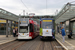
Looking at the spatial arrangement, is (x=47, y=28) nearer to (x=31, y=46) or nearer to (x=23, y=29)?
(x=23, y=29)

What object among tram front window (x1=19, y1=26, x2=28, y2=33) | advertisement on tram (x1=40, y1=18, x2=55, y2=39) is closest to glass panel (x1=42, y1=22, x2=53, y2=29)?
advertisement on tram (x1=40, y1=18, x2=55, y2=39)

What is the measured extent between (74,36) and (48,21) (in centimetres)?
677

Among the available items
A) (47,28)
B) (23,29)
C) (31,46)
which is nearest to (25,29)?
(23,29)

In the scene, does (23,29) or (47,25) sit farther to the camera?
(23,29)

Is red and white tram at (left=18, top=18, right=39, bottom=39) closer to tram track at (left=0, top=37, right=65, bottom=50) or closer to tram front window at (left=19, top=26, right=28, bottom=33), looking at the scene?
tram front window at (left=19, top=26, right=28, bottom=33)

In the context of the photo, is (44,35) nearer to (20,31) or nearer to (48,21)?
(48,21)

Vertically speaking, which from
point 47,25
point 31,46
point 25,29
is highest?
point 47,25

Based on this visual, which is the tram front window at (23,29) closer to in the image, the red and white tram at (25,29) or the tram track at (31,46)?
the red and white tram at (25,29)

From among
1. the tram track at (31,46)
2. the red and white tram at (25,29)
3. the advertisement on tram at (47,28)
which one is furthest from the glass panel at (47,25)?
the tram track at (31,46)

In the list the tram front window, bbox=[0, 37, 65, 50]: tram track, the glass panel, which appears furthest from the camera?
the tram front window

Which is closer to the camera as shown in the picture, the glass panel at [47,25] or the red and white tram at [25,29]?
the glass panel at [47,25]

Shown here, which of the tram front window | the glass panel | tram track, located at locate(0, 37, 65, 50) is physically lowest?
tram track, located at locate(0, 37, 65, 50)

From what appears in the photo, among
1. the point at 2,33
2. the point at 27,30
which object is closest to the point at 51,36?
the point at 27,30

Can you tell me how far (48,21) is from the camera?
55.6 feet
